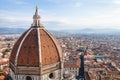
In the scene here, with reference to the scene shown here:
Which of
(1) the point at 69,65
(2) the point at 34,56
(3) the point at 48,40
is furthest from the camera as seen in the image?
(1) the point at 69,65

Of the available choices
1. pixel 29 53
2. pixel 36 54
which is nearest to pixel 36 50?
pixel 36 54

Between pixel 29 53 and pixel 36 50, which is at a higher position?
pixel 36 50

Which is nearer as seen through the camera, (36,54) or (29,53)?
(36,54)

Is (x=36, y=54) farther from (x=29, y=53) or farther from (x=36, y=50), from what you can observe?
(x=29, y=53)

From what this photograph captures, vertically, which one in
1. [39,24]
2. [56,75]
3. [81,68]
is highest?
[39,24]

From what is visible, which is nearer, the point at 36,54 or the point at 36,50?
the point at 36,54

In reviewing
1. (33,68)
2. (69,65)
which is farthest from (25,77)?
(69,65)

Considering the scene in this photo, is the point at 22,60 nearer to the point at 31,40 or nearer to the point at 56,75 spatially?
the point at 31,40

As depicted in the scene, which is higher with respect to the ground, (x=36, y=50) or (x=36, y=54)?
(x=36, y=50)
